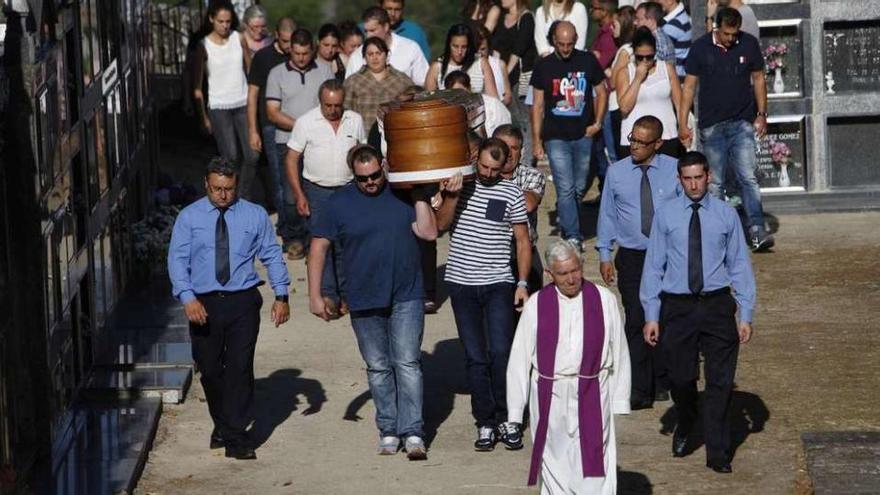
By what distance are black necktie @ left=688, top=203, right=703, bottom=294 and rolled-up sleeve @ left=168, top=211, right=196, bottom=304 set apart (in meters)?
2.79

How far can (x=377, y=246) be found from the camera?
408 inches

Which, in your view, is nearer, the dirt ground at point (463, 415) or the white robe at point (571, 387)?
the white robe at point (571, 387)

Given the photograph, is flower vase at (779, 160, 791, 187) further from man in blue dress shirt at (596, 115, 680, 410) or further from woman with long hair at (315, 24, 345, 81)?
man in blue dress shirt at (596, 115, 680, 410)

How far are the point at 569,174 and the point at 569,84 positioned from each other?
2.50ft

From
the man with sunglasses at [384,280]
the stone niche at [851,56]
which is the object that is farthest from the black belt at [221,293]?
the stone niche at [851,56]

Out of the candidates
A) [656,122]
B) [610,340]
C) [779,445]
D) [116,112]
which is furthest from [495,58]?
[610,340]

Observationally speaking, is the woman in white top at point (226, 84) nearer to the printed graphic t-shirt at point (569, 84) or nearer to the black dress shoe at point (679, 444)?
the printed graphic t-shirt at point (569, 84)

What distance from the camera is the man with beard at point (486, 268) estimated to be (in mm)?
10703

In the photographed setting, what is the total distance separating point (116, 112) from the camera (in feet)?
48.4

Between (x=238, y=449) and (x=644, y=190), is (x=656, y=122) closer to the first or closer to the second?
(x=644, y=190)

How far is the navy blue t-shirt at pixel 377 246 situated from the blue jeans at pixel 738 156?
6.05 m

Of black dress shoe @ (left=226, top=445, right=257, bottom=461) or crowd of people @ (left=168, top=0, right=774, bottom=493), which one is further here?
black dress shoe @ (left=226, top=445, right=257, bottom=461)

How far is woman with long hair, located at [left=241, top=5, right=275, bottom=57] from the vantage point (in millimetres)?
17547

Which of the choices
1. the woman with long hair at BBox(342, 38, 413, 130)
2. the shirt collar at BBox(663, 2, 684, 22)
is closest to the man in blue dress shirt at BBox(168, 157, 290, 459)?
the woman with long hair at BBox(342, 38, 413, 130)
